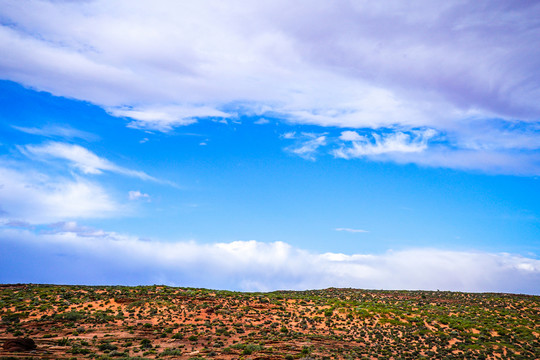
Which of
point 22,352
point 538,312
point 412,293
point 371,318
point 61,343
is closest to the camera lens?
point 22,352

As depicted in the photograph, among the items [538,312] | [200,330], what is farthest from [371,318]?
[538,312]

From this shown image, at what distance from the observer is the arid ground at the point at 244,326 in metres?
36.8

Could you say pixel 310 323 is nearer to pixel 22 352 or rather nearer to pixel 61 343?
pixel 61 343

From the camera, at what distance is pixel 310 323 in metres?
52.5

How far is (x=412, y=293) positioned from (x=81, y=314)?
7418 centimetres

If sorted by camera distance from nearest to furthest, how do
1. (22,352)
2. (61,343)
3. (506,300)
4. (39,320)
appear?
1. (22,352)
2. (61,343)
3. (39,320)
4. (506,300)

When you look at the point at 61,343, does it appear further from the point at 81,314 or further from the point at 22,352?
the point at 81,314

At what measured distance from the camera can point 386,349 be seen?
4134cm

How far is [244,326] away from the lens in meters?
48.6

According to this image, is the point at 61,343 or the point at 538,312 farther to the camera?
the point at 538,312

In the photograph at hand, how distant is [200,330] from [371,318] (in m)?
27.4

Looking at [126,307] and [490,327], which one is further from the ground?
[126,307]

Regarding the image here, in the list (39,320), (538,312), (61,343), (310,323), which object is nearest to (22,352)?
(61,343)

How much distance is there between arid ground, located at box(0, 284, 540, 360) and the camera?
36844 millimetres
